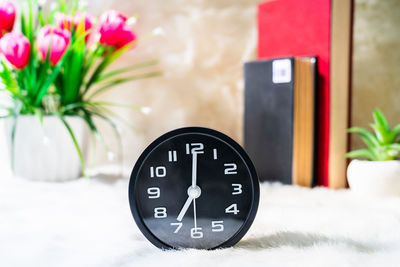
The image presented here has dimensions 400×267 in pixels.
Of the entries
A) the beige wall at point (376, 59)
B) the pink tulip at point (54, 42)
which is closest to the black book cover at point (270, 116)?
the beige wall at point (376, 59)

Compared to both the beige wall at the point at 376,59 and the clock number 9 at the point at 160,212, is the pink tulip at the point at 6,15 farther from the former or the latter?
the beige wall at the point at 376,59

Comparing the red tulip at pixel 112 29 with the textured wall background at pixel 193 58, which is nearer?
the red tulip at pixel 112 29

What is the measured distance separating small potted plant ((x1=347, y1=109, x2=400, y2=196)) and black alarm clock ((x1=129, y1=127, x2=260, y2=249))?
416 millimetres

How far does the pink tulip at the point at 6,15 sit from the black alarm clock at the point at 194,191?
0.65 meters

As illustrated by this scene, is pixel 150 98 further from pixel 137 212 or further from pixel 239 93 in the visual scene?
pixel 137 212

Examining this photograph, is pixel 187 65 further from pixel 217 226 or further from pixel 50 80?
pixel 217 226

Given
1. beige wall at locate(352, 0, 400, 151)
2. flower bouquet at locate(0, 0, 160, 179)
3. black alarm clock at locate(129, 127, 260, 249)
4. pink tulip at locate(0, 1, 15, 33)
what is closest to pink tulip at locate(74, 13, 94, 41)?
flower bouquet at locate(0, 0, 160, 179)

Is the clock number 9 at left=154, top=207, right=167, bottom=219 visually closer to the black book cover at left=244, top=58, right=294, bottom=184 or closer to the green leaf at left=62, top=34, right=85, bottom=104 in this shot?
the black book cover at left=244, top=58, right=294, bottom=184

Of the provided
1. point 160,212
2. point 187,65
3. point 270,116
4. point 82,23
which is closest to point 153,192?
point 160,212

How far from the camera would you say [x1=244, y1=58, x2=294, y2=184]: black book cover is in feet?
3.19

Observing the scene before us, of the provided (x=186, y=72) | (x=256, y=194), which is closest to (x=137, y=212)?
(x=256, y=194)

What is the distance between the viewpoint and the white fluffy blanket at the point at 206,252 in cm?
51

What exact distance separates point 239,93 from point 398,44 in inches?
19.4

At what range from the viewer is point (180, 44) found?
1.28 m
